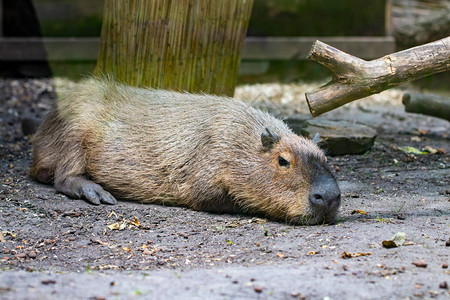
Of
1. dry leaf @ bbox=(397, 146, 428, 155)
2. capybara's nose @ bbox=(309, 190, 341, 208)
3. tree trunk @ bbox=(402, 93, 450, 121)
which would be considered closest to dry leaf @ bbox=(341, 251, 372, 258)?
capybara's nose @ bbox=(309, 190, 341, 208)

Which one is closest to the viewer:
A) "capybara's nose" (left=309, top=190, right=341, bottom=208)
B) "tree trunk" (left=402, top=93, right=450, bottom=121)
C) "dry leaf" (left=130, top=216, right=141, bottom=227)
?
"capybara's nose" (left=309, top=190, right=341, bottom=208)

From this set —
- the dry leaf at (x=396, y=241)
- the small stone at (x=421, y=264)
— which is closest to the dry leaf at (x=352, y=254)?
the dry leaf at (x=396, y=241)

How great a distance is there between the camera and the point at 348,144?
690 cm

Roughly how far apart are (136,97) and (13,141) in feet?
7.82

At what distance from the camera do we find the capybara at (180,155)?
5.03 meters

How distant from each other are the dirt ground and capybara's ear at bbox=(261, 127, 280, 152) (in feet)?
2.20

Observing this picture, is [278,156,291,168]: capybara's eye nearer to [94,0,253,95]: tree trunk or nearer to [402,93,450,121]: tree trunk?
[94,0,253,95]: tree trunk

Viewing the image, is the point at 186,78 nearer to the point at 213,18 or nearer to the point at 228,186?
the point at 213,18

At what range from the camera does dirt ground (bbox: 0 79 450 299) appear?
324 cm

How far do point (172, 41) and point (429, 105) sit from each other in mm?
3730

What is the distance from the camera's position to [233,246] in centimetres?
438

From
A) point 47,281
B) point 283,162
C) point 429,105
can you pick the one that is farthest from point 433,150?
point 47,281

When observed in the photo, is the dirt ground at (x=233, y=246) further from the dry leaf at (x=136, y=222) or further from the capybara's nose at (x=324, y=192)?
the capybara's nose at (x=324, y=192)

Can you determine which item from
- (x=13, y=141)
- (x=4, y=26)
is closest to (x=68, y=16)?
(x=4, y=26)
